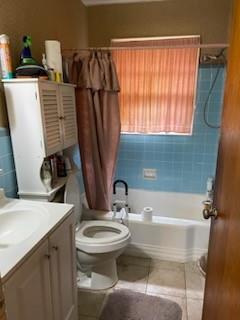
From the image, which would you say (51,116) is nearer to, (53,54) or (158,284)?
(53,54)

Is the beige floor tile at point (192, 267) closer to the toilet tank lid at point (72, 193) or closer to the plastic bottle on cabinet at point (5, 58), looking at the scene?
the toilet tank lid at point (72, 193)

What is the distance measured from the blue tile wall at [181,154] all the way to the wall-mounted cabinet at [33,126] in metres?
1.49

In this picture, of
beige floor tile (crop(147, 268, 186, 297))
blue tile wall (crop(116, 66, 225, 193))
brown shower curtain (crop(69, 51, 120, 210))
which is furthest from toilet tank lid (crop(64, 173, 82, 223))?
blue tile wall (crop(116, 66, 225, 193))

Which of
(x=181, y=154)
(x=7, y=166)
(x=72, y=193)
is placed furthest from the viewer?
(x=181, y=154)

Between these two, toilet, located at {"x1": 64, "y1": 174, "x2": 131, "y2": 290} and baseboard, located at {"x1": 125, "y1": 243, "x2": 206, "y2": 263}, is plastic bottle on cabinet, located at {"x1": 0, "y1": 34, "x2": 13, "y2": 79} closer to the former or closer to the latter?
toilet, located at {"x1": 64, "y1": 174, "x2": 131, "y2": 290}

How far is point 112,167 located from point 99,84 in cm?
75

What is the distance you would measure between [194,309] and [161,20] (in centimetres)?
274

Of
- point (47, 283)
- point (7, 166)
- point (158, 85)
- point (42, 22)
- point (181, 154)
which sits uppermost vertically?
point (42, 22)

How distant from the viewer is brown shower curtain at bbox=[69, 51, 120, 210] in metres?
2.05

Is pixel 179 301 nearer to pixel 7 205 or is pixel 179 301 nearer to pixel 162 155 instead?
pixel 7 205

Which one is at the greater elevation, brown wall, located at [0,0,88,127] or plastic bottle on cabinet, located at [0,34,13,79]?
brown wall, located at [0,0,88,127]

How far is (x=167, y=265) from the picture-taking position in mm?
2207

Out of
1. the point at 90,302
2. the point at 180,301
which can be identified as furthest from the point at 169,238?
the point at 90,302

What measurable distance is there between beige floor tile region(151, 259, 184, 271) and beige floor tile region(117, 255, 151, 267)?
0.18 feet
